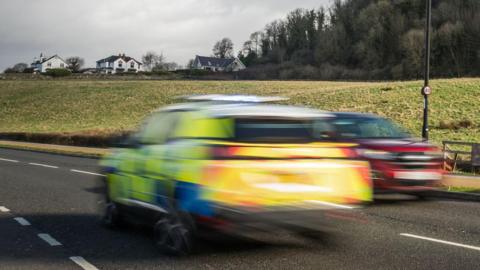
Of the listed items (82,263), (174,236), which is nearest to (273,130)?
(174,236)

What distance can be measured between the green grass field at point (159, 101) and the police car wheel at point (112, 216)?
22.8 metres

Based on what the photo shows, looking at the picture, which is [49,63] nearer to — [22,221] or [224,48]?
[224,48]

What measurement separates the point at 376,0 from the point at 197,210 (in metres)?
140

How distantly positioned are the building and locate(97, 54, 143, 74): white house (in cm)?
2036

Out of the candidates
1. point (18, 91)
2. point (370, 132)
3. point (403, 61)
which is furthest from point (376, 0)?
point (370, 132)

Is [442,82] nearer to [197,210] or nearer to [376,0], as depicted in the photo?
[197,210]

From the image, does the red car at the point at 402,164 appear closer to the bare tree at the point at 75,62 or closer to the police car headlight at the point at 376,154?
the police car headlight at the point at 376,154

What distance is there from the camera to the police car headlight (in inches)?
445

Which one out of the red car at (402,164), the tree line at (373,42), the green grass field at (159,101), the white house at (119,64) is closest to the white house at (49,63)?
the white house at (119,64)

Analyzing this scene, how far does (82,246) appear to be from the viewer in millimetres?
7449

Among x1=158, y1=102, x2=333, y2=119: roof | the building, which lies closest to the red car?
x1=158, y1=102, x2=333, y2=119: roof

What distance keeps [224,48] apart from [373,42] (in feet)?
196

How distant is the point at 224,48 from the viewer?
555 feet

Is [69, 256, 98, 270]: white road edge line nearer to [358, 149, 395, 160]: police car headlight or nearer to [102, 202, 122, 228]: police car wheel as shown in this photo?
[102, 202, 122, 228]: police car wheel
